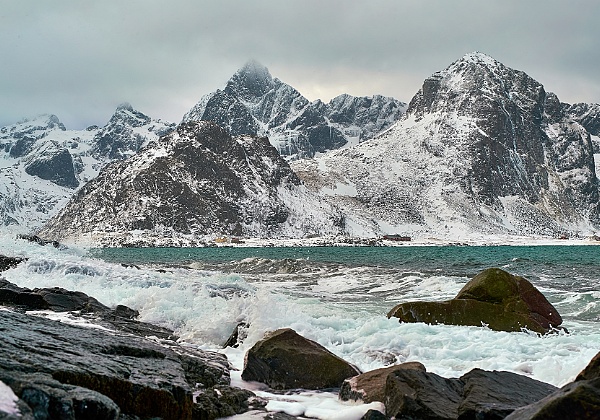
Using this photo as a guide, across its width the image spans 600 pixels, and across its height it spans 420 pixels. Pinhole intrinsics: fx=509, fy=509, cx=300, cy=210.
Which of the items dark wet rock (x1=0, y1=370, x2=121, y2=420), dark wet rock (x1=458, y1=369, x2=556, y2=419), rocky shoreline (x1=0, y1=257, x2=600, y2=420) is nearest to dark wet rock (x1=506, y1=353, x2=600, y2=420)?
rocky shoreline (x1=0, y1=257, x2=600, y2=420)

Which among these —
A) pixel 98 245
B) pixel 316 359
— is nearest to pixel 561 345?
pixel 316 359

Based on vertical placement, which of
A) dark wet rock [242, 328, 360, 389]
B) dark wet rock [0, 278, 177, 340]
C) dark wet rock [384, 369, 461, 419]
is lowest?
dark wet rock [0, 278, 177, 340]

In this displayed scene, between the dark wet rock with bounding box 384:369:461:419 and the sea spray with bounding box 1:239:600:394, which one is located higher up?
the dark wet rock with bounding box 384:369:461:419

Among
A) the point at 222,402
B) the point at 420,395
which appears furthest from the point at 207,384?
the point at 420,395

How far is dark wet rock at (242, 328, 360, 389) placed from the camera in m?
10.3

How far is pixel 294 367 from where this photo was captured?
34.4 ft

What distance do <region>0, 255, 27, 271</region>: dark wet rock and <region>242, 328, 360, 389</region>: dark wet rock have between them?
25.9m

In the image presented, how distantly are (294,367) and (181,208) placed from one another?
6830 inches

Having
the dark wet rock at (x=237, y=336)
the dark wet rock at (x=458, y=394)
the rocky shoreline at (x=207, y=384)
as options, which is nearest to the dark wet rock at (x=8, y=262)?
the dark wet rock at (x=237, y=336)

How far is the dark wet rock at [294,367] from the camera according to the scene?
10297mm

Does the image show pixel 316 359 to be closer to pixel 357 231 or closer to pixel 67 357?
pixel 67 357

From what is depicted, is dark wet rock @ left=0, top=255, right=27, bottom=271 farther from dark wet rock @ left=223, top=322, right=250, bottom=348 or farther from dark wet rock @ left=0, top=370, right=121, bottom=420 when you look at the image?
dark wet rock @ left=0, top=370, right=121, bottom=420

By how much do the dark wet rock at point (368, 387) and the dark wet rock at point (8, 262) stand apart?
2813cm

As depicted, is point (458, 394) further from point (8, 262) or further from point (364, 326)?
point (8, 262)
